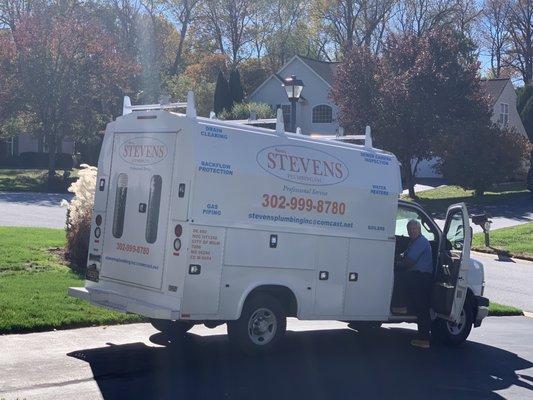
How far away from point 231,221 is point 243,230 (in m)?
0.19

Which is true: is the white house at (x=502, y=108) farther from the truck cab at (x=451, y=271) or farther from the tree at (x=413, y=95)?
the truck cab at (x=451, y=271)

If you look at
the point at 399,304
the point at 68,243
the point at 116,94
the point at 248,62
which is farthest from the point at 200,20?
the point at 399,304

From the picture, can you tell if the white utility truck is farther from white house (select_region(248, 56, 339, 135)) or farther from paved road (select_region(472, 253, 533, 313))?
white house (select_region(248, 56, 339, 135))

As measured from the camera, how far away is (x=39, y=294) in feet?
39.8

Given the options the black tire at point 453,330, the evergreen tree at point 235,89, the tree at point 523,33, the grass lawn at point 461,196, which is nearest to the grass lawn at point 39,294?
the black tire at point 453,330

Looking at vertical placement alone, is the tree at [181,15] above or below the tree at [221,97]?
above

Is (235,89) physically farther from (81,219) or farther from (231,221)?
(231,221)

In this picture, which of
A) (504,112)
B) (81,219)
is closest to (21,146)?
(504,112)

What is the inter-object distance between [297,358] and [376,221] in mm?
2148

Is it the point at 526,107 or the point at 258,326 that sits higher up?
the point at 526,107

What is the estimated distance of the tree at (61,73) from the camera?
131 ft

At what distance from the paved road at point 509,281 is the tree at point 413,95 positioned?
1425 cm

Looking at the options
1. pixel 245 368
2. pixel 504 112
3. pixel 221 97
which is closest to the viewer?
pixel 245 368

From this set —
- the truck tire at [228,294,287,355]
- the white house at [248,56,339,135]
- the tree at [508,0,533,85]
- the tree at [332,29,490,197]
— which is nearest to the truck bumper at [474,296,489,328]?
the truck tire at [228,294,287,355]
